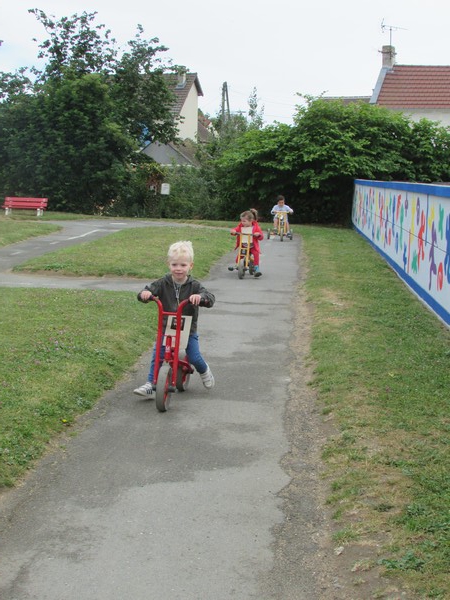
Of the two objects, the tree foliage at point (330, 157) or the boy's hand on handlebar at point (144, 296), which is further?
the tree foliage at point (330, 157)

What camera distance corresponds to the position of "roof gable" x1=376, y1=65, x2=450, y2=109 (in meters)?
44.7

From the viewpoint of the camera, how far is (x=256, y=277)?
15.3 meters

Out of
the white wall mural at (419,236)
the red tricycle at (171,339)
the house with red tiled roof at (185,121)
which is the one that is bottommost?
the red tricycle at (171,339)

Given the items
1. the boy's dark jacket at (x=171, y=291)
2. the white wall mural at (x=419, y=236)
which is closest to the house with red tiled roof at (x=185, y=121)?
the white wall mural at (x=419, y=236)

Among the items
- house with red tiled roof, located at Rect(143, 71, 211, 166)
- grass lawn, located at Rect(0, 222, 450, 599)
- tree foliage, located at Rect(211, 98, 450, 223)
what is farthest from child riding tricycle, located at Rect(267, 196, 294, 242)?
house with red tiled roof, located at Rect(143, 71, 211, 166)

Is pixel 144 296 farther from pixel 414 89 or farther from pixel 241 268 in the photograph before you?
pixel 414 89

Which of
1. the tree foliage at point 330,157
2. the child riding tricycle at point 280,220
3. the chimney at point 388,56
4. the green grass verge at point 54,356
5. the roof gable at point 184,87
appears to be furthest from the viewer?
the roof gable at point 184,87

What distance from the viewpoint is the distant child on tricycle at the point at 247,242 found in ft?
48.8

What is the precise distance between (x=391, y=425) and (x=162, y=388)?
6.26 ft

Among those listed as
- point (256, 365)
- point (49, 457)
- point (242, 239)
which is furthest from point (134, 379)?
point (242, 239)

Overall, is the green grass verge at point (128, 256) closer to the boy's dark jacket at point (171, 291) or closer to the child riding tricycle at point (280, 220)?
the child riding tricycle at point (280, 220)

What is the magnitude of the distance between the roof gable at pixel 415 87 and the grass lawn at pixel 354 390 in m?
33.2

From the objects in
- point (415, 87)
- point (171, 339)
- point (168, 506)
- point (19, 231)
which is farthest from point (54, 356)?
point (415, 87)

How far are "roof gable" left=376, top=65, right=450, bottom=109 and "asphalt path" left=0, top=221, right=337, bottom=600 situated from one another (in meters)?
39.6
